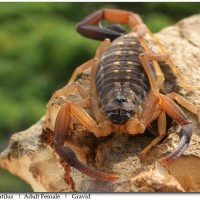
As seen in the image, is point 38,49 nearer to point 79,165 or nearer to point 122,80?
point 122,80

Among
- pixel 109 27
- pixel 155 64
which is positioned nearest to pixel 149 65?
pixel 155 64

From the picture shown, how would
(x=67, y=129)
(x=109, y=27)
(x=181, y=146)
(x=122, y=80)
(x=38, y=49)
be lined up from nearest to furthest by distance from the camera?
(x=181, y=146), (x=67, y=129), (x=122, y=80), (x=109, y=27), (x=38, y=49)

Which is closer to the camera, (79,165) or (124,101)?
(79,165)

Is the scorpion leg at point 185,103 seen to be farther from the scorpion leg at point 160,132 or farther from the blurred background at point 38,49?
the blurred background at point 38,49

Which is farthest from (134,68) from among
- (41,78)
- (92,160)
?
(41,78)

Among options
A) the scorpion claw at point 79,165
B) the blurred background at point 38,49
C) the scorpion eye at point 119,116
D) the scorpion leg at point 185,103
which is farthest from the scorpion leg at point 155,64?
the blurred background at point 38,49

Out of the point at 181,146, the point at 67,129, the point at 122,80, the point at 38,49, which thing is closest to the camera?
the point at 181,146

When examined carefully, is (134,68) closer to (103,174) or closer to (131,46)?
(131,46)
